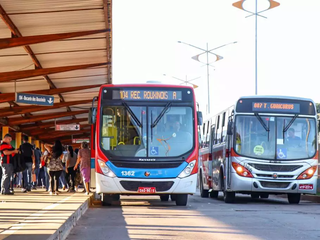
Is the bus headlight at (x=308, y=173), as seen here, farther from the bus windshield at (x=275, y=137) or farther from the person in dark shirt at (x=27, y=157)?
the person in dark shirt at (x=27, y=157)

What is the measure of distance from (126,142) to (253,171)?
12.7 feet

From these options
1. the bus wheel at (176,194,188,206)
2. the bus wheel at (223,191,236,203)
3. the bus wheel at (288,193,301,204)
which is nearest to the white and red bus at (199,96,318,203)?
the bus wheel at (223,191,236,203)

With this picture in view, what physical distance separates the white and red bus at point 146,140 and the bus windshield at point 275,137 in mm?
2071

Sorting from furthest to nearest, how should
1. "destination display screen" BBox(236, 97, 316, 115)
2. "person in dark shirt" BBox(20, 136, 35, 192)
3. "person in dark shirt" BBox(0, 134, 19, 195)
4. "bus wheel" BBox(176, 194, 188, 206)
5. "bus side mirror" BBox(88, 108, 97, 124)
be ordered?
"person in dark shirt" BBox(20, 136, 35, 192) → "person in dark shirt" BBox(0, 134, 19, 195) → "destination display screen" BBox(236, 97, 316, 115) → "bus wheel" BBox(176, 194, 188, 206) → "bus side mirror" BBox(88, 108, 97, 124)

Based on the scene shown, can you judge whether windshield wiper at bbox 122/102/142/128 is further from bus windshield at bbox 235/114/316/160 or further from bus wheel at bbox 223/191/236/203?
bus wheel at bbox 223/191/236/203

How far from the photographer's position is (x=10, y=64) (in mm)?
26766

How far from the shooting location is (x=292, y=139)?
19.3 meters

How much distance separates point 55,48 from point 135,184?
9707 mm

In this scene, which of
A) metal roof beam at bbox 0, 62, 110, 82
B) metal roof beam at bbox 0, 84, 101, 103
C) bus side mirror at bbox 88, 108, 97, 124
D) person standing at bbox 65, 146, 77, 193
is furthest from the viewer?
metal roof beam at bbox 0, 84, 101, 103

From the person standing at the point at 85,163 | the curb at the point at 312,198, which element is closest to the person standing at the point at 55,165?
the person standing at the point at 85,163

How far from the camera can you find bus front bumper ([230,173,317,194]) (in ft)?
62.0

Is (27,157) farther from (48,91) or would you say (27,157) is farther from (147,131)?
(48,91)

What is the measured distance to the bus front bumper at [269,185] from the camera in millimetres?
18891

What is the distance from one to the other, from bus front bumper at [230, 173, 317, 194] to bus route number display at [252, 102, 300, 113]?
1964 mm
